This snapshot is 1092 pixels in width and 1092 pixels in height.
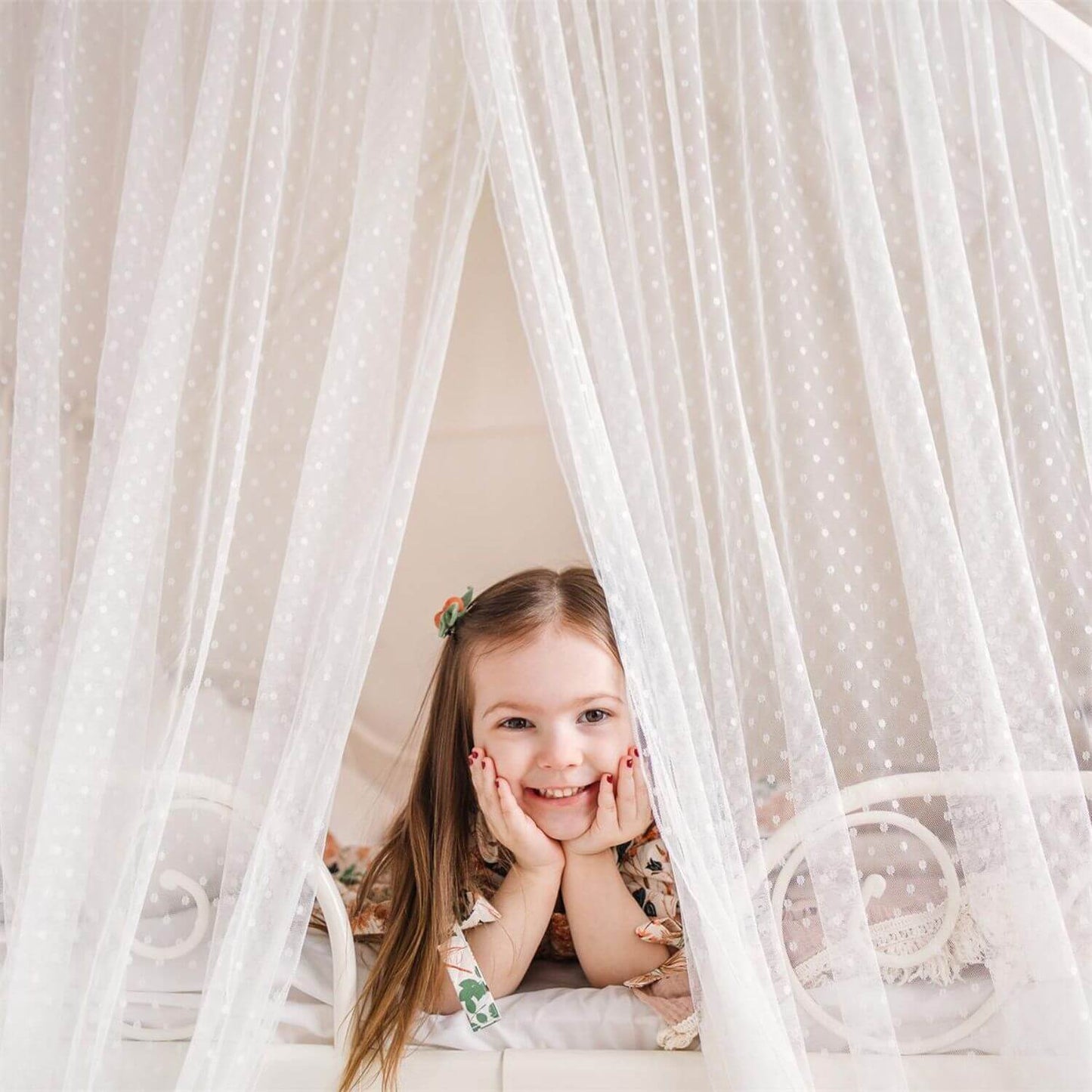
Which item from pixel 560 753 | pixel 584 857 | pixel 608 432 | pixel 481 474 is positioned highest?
pixel 481 474

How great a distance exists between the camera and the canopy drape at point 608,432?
47.2 inches

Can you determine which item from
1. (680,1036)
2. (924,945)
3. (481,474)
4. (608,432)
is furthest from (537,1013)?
(481,474)

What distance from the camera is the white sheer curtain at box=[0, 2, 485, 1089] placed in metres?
1.23

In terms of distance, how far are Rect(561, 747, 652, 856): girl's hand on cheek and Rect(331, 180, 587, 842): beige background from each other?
0.94 metres

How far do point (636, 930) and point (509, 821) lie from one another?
231 mm

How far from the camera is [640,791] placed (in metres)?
1.49

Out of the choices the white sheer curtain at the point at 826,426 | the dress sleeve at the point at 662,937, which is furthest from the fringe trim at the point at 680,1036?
the white sheer curtain at the point at 826,426

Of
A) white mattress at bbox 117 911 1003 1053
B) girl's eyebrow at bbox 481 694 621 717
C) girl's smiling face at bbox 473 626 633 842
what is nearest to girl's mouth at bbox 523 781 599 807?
girl's smiling face at bbox 473 626 633 842

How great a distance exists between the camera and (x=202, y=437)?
4.43 ft

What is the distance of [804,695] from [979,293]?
0.57m

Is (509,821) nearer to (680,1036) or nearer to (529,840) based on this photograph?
(529,840)

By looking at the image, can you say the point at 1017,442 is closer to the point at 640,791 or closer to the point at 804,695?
the point at 804,695

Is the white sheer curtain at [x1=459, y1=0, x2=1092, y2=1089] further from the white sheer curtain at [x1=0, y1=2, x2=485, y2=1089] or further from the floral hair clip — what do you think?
the floral hair clip

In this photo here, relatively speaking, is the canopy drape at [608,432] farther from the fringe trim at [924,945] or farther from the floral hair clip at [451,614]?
the floral hair clip at [451,614]
